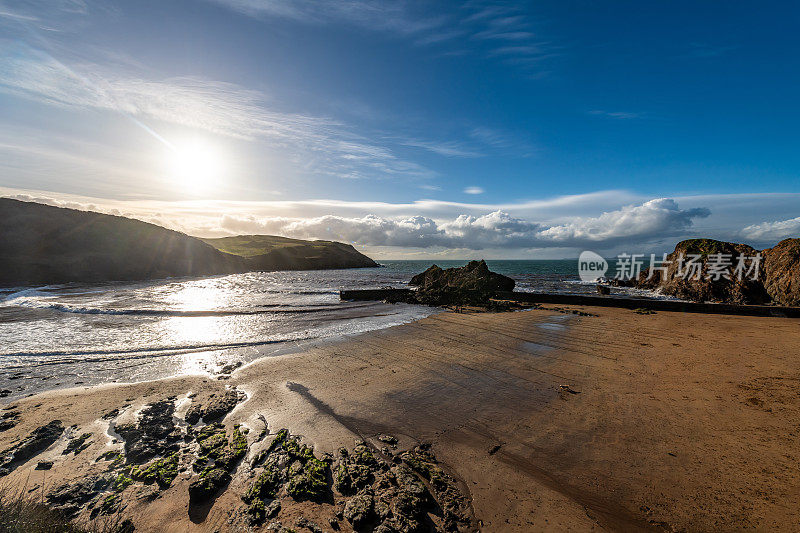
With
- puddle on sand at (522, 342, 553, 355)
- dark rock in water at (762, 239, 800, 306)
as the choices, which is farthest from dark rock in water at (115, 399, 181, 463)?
dark rock in water at (762, 239, 800, 306)

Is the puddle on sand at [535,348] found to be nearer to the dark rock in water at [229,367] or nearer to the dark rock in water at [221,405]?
the dark rock in water at [221,405]

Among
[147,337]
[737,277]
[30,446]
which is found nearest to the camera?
[30,446]

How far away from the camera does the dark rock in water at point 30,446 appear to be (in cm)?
546

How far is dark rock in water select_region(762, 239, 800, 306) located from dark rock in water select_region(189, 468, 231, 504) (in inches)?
1328

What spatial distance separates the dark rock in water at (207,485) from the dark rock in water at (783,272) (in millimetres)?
33719

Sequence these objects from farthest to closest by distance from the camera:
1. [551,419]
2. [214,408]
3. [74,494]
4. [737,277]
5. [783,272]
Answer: [737,277] → [783,272] → [214,408] → [551,419] → [74,494]

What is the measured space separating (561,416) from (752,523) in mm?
3101

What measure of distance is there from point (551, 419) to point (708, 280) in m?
30.6

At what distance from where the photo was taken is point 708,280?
26.3 metres

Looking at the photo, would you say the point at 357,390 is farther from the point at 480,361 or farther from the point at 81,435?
the point at 81,435

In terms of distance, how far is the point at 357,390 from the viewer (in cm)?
859

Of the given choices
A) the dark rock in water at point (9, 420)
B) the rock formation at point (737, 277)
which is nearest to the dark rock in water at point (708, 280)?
the rock formation at point (737, 277)

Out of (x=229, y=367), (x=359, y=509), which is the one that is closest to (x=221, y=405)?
(x=229, y=367)

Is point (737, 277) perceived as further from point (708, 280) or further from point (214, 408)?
point (214, 408)
